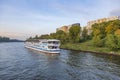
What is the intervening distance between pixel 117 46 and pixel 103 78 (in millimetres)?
50940

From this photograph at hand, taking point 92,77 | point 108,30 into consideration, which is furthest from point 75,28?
point 92,77

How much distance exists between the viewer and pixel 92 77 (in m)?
34.1

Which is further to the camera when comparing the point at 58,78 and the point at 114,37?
the point at 114,37

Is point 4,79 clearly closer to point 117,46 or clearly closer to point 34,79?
point 34,79

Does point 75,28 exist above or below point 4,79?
above

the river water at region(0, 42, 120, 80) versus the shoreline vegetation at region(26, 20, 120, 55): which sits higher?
the shoreline vegetation at region(26, 20, 120, 55)

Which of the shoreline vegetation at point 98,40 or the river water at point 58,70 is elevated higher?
the shoreline vegetation at point 98,40

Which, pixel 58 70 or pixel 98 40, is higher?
pixel 98 40

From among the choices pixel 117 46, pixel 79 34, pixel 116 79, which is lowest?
pixel 116 79

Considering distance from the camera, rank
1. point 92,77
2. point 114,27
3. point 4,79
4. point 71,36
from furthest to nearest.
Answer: point 71,36
point 114,27
point 92,77
point 4,79

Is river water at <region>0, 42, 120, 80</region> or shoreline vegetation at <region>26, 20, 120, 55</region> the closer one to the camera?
river water at <region>0, 42, 120, 80</region>

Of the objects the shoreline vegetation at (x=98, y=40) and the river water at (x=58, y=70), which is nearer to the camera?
the river water at (x=58, y=70)

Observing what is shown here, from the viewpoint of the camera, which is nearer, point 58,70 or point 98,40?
point 58,70

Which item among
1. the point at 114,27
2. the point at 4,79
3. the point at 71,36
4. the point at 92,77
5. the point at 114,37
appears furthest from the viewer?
the point at 71,36
